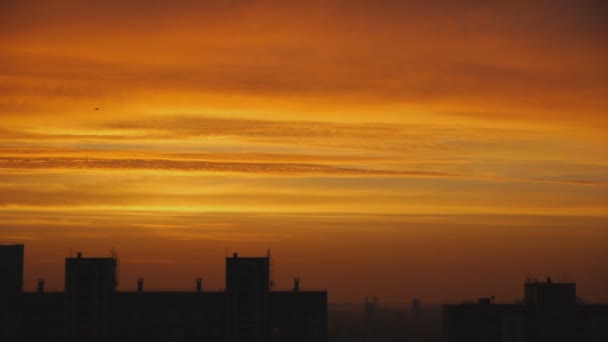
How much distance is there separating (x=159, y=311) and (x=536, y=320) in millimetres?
38107

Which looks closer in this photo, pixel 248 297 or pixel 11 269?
pixel 248 297

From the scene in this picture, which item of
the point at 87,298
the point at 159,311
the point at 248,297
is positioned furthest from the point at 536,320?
the point at 87,298

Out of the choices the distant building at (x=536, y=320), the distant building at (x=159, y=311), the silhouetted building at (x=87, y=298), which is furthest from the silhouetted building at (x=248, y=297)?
the distant building at (x=536, y=320)

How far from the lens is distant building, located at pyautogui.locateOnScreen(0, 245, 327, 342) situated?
9612 cm

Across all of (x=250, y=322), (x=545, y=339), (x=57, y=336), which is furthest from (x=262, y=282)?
(x=545, y=339)

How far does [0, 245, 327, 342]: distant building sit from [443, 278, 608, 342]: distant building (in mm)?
15113

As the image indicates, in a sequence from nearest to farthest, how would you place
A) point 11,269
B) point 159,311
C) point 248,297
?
point 248,297 → point 159,311 → point 11,269

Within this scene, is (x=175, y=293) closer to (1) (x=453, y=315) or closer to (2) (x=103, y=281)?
(2) (x=103, y=281)

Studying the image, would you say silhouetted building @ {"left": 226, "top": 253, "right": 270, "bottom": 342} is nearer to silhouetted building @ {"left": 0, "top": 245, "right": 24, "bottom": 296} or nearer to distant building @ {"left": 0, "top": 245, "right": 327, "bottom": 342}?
distant building @ {"left": 0, "top": 245, "right": 327, "bottom": 342}

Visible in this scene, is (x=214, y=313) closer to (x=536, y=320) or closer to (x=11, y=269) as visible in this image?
(x=11, y=269)

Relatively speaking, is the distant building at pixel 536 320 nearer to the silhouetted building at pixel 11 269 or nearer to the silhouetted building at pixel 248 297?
the silhouetted building at pixel 248 297

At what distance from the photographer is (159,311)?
325 ft

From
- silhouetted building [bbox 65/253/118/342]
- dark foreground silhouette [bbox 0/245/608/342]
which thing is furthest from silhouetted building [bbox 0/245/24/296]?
silhouetted building [bbox 65/253/118/342]

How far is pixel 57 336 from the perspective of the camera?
3814 inches
